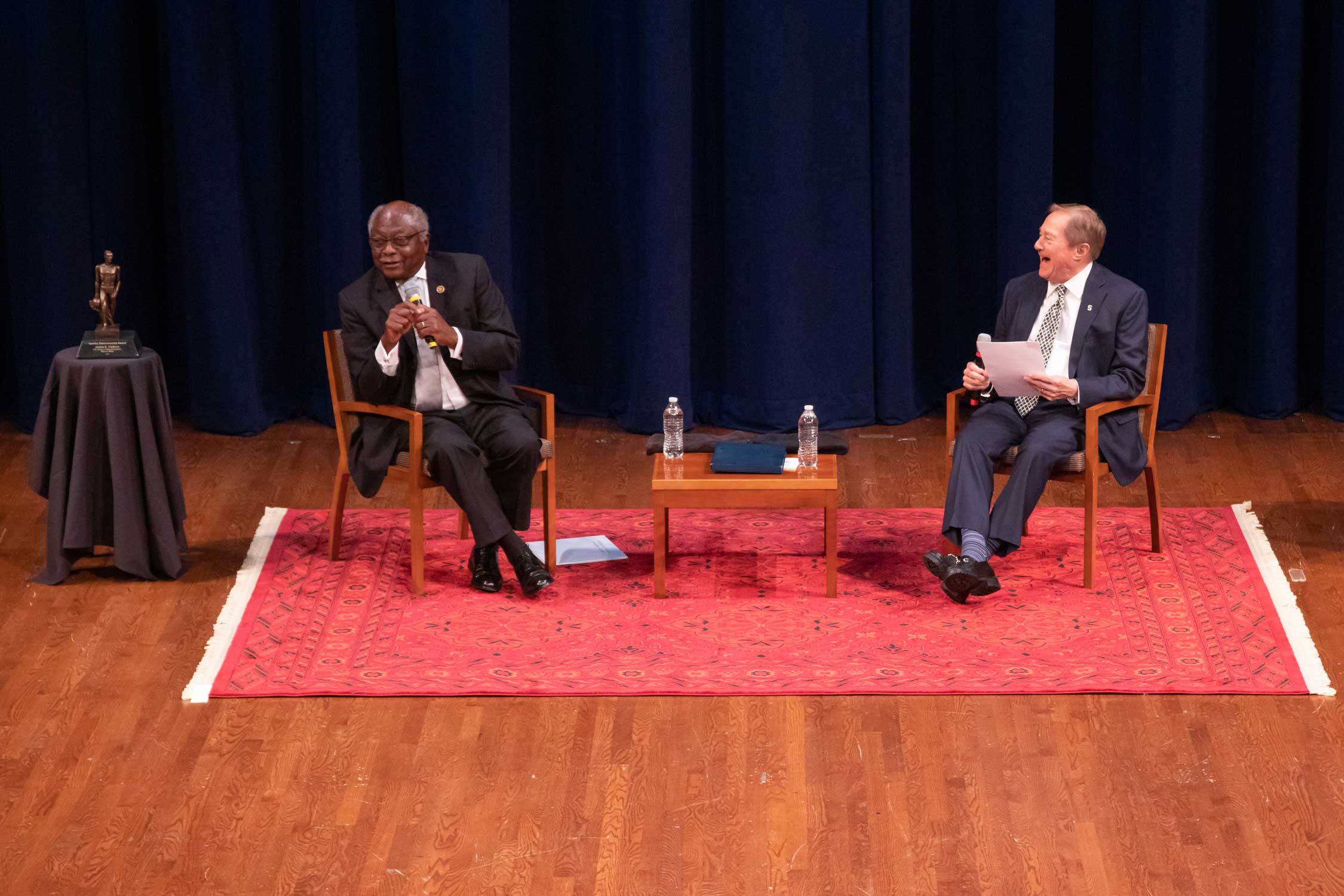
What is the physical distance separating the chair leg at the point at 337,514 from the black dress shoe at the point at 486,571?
477mm

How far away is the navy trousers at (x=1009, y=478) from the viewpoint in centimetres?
471

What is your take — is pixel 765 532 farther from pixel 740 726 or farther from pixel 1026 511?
pixel 740 726

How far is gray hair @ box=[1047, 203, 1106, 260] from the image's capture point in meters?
4.87

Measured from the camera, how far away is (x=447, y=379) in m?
4.98

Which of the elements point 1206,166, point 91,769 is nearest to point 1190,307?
point 1206,166

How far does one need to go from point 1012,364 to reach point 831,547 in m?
0.74

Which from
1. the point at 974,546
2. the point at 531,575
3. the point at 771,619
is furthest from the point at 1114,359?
the point at 531,575

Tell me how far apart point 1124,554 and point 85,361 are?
3.13m

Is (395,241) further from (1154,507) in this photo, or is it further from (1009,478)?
(1154,507)

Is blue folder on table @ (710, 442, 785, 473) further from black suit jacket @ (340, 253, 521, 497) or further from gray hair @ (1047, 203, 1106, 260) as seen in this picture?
gray hair @ (1047, 203, 1106, 260)

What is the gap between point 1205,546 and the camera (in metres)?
5.12

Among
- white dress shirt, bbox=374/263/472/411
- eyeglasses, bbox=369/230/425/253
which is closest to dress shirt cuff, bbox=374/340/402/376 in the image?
white dress shirt, bbox=374/263/472/411

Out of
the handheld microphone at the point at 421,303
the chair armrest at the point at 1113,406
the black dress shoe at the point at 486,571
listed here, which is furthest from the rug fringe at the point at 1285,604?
the handheld microphone at the point at 421,303

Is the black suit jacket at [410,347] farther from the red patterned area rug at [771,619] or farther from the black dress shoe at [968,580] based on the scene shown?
the black dress shoe at [968,580]
